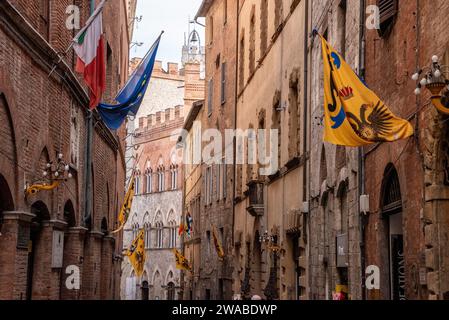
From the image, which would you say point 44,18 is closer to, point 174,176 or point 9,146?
point 9,146

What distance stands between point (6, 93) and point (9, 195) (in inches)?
61.6

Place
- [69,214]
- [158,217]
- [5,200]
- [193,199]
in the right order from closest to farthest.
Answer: [5,200] < [69,214] < [193,199] < [158,217]

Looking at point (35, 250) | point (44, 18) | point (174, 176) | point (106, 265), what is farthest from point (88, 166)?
point (174, 176)

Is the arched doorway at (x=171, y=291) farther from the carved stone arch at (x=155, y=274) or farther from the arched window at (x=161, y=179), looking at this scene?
the arched window at (x=161, y=179)

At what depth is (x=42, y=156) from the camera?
49.6 feet

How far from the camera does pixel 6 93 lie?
12.3 metres

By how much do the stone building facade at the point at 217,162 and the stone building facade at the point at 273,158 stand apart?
7.10 ft

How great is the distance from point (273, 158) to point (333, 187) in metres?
7.55

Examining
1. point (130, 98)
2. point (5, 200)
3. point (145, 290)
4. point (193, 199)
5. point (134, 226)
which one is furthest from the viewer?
point (134, 226)

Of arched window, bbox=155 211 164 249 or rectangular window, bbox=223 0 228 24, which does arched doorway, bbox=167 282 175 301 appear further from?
rectangular window, bbox=223 0 228 24

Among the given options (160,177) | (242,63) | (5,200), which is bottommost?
(5,200)

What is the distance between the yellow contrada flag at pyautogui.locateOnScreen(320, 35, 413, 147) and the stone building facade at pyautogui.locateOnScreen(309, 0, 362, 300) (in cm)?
286
